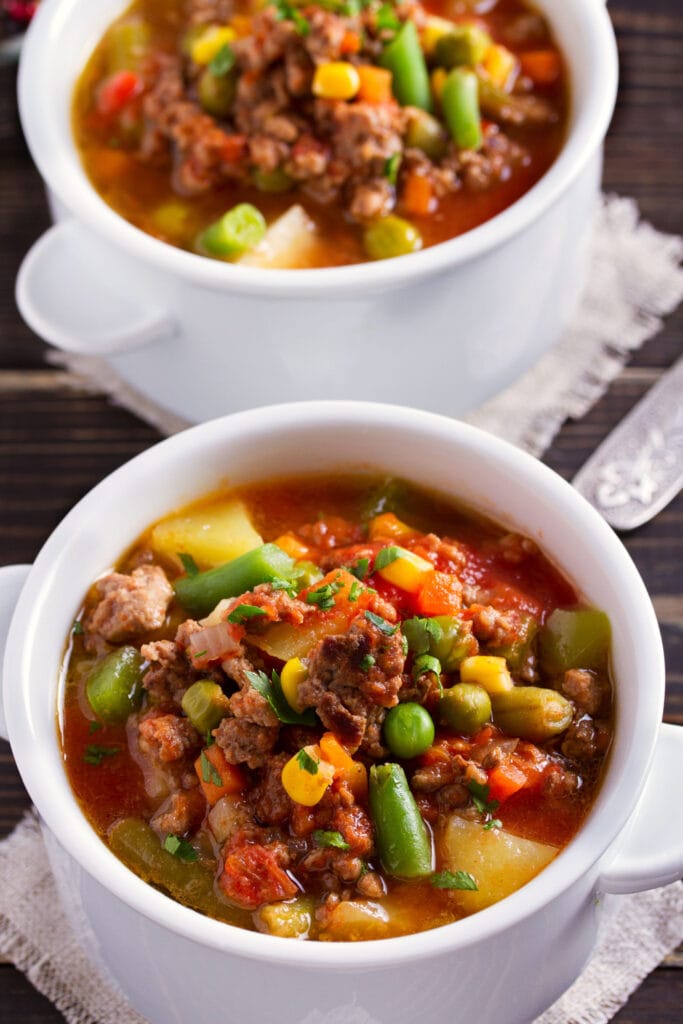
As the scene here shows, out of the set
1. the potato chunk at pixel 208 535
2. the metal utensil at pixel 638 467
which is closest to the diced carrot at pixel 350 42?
the metal utensil at pixel 638 467

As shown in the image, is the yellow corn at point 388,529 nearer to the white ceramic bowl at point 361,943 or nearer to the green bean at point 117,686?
the white ceramic bowl at point 361,943

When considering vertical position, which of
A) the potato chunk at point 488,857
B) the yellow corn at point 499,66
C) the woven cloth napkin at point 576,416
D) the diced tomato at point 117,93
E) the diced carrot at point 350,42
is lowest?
the woven cloth napkin at point 576,416

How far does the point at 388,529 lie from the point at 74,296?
122 cm

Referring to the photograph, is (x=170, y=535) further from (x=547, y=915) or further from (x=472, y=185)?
(x=472, y=185)

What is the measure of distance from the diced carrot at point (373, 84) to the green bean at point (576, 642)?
5.37 ft

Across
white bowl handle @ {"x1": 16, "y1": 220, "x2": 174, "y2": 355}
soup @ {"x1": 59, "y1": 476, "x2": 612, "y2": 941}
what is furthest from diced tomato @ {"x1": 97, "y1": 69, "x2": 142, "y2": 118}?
soup @ {"x1": 59, "y1": 476, "x2": 612, "y2": 941}

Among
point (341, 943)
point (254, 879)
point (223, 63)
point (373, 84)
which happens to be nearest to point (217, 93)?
point (223, 63)

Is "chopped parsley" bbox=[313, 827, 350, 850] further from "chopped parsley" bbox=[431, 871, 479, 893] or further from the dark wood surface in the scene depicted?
the dark wood surface

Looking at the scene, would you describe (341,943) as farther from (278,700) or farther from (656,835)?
(656,835)

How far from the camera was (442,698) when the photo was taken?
111 inches

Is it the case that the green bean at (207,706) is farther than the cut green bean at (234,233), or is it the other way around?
the cut green bean at (234,233)

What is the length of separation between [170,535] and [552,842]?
1.04 m

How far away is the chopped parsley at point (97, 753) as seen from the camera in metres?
2.93

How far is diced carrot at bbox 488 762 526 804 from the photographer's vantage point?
9.09 feet
